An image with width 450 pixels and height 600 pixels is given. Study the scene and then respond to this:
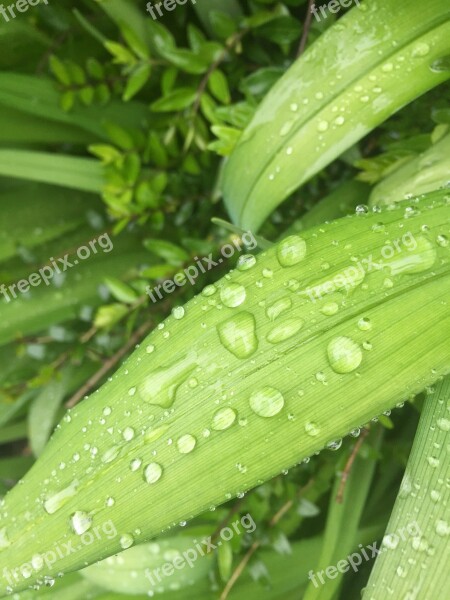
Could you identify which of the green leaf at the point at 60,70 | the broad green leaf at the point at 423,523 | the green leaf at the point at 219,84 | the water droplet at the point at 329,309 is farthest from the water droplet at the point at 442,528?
the green leaf at the point at 60,70

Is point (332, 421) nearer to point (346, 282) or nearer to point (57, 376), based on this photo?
point (346, 282)

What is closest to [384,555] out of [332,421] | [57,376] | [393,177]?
[332,421]

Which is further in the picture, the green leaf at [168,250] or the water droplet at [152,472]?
the green leaf at [168,250]

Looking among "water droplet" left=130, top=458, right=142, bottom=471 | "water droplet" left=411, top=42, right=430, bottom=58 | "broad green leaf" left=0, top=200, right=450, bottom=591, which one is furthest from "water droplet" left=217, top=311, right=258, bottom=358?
"water droplet" left=411, top=42, right=430, bottom=58

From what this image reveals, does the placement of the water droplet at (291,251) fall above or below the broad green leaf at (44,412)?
above

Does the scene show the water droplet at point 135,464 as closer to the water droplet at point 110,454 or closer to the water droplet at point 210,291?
the water droplet at point 110,454

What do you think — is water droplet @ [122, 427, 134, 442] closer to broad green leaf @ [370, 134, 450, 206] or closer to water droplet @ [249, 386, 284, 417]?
water droplet @ [249, 386, 284, 417]
